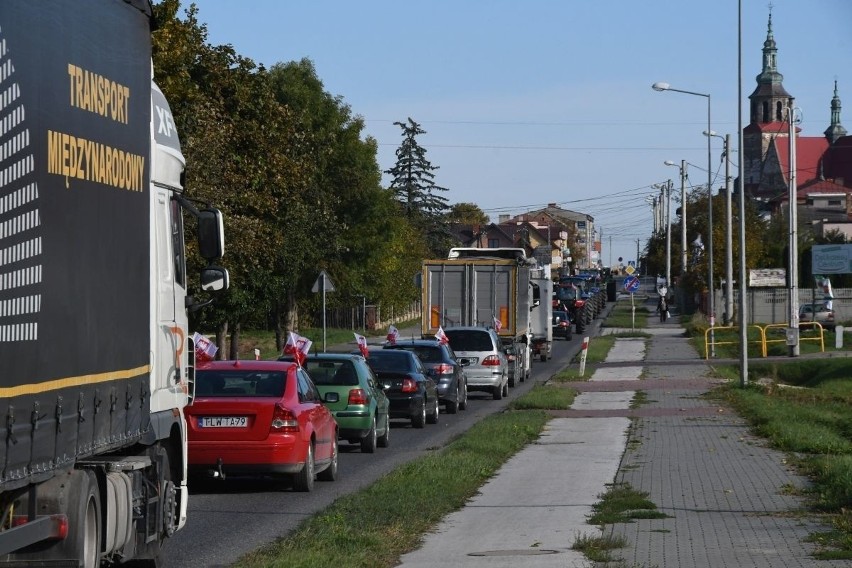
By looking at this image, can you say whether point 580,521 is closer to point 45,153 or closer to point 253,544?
point 253,544

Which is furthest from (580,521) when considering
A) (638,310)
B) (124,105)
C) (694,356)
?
(638,310)

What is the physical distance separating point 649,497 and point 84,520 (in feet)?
25.2

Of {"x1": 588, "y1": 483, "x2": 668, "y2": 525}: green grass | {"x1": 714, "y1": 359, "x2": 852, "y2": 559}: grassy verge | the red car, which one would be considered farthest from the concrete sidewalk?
the red car

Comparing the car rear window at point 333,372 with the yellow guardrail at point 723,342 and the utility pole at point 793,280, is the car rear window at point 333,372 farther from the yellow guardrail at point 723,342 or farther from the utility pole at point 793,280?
the yellow guardrail at point 723,342

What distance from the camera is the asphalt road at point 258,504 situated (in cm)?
1179

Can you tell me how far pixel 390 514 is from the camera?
12.7 meters

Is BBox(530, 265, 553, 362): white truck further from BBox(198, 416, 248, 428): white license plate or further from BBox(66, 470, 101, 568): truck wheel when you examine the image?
BBox(66, 470, 101, 568): truck wheel

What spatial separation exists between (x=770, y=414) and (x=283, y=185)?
16.4 m

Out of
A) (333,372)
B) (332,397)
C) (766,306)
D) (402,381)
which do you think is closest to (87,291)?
(332,397)

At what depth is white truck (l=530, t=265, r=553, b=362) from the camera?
50.2m

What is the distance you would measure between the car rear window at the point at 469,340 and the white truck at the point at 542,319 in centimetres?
1439

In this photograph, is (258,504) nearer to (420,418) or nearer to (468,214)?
(420,418)

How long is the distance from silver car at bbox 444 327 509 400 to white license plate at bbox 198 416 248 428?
1851 cm

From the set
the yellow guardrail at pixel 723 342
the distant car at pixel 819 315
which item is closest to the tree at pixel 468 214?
the distant car at pixel 819 315
